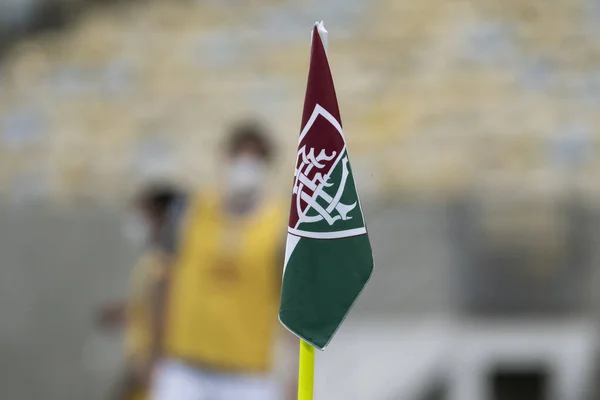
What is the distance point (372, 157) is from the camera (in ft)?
20.2

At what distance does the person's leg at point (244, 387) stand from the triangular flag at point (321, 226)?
83.1 inches

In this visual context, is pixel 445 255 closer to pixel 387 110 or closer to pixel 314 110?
pixel 387 110

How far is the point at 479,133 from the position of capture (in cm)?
614

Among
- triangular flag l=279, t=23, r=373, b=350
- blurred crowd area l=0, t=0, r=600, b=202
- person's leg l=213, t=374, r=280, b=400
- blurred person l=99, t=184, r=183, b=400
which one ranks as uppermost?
blurred crowd area l=0, t=0, r=600, b=202

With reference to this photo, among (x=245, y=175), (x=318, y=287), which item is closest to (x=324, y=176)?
(x=318, y=287)

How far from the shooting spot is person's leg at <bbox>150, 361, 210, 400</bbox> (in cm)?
412

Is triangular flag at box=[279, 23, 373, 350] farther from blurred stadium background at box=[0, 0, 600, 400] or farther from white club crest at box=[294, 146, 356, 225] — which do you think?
blurred stadium background at box=[0, 0, 600, 400]

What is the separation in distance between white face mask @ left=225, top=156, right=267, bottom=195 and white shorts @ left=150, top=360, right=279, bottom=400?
0.73m

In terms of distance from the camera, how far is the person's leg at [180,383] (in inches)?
162

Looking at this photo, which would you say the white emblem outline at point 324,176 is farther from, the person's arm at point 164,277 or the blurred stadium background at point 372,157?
the blurred stadium background at point 372,157

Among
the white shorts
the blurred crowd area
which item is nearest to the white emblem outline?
the white shorts

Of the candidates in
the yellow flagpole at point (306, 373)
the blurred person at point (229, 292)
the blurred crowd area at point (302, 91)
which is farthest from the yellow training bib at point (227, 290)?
the yellow flagpole at point (306, 373)

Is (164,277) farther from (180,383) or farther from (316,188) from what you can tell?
(316,188)

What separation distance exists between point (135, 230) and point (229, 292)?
1.35 m
